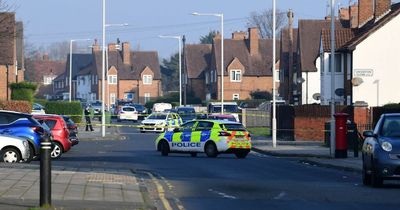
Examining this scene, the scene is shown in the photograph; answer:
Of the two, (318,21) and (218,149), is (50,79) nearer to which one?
(318,21)

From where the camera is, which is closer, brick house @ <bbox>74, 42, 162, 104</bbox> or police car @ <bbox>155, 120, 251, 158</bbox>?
police car @ <bbox>155, 120, 251, 158</bbox>

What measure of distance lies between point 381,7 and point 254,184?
40.8m

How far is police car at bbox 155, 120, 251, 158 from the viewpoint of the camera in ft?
115

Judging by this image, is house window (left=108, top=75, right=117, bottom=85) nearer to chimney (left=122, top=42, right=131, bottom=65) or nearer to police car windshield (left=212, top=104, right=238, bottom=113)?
chimney (left=122, top=42, right=131, bottom=65)

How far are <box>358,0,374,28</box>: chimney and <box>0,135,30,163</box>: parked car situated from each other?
3816cm

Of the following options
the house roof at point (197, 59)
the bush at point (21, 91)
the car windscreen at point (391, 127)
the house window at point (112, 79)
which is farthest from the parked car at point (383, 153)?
the house window at point (112, 79)

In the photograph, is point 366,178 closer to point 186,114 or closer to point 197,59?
point 186,114

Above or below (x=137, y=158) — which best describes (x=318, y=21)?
above

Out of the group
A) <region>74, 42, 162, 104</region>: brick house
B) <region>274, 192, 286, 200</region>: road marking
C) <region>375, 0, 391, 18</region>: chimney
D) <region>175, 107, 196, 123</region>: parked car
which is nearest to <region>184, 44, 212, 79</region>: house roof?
<region>74, 42, 162, 104</region>: brick house

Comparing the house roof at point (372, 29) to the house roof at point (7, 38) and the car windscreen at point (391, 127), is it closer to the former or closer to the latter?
the house roof at point (7, 38)

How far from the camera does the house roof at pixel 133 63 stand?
407ft

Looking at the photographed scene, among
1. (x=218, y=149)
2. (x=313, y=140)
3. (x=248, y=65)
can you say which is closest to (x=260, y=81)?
(x=248, y=65)

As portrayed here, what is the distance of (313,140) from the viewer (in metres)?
50.7

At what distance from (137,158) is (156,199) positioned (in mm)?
16189
